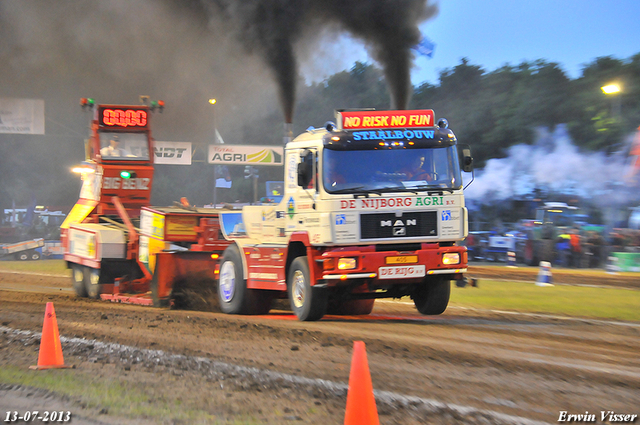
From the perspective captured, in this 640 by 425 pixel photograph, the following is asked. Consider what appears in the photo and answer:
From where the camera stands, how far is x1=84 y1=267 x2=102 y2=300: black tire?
15.1m

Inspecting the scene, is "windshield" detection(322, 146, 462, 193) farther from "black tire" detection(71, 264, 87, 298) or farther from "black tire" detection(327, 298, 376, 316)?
"black tire" detection(71, 264, 87, 298)

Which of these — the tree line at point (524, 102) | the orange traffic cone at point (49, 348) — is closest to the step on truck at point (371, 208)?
the orange traffic cone at point (49, 348)

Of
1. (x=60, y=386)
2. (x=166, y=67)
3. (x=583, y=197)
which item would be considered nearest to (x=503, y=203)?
(x=583, y=197)

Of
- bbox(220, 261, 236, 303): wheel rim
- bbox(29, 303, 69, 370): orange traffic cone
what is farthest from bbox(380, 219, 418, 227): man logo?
bbox(29, 303, 69, 370): orange traffic cone

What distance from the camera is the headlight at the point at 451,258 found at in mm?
9969

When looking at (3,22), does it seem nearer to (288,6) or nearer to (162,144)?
(288,6)

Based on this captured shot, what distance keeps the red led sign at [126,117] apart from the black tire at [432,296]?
8.63 meters

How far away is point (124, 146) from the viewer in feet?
54.2

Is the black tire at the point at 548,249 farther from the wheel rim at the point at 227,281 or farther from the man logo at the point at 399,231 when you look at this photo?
the man logo at the point at 399,231

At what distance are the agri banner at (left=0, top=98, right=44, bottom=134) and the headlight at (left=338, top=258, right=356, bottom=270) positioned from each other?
18.8 meters

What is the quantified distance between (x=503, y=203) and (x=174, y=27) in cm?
1821

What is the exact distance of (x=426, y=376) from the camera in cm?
630

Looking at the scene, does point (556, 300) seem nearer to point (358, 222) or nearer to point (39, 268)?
point (358, 222)

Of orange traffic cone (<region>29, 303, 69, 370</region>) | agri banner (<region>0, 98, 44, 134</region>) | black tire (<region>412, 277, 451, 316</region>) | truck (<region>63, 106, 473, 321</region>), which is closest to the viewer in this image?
orange traffic cone (<region>29, 303, 69, 370</region>)
